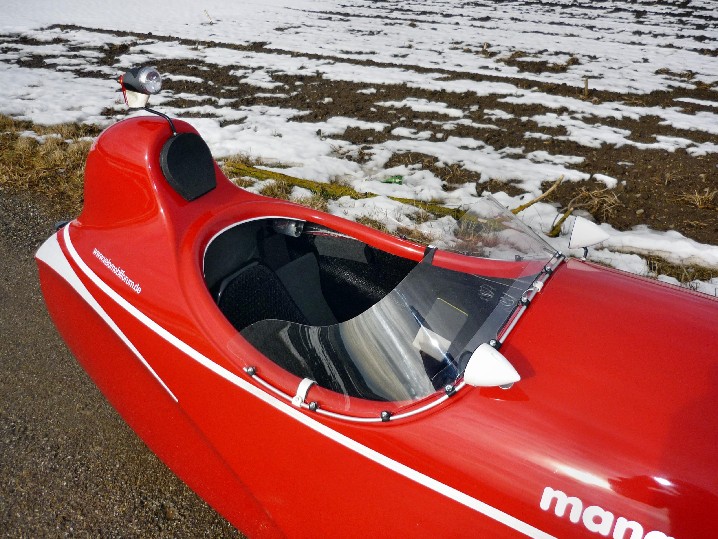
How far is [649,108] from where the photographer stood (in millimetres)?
6590

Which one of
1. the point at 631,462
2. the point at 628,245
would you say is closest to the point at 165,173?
the point at 631,462

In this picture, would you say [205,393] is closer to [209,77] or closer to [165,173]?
[165,173]

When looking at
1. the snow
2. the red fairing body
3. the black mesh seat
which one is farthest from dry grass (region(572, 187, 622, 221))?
the black mesh seat

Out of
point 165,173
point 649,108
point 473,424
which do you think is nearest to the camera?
point 473,424

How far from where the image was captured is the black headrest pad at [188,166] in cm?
223

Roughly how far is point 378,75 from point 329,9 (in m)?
7.11

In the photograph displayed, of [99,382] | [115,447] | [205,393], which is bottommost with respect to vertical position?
[115,447]

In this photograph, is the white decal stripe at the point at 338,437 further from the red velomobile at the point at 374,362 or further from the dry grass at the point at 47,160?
the dry grass at the point at 47,160

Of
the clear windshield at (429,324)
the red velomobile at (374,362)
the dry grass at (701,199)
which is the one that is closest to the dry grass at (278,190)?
the red velomobile at (374,362)

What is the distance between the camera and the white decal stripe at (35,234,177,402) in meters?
2.06

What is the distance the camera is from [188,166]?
2.28 m

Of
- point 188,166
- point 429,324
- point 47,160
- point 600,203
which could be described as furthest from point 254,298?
point 47,160

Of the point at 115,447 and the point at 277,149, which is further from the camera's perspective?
the point at 277,149

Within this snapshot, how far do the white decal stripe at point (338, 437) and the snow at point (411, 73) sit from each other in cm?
239
